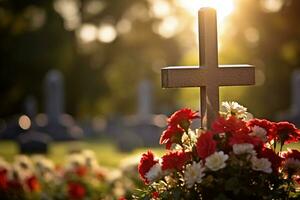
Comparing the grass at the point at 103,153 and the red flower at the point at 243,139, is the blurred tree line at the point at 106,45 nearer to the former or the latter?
the grass at the point at 103,153

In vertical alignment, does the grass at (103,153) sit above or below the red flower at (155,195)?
below

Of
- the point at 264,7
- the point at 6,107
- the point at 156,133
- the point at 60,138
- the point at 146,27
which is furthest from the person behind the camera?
the point at 146,27

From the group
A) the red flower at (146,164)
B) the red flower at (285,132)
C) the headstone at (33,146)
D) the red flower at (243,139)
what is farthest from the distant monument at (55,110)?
the red flower at (243,139)

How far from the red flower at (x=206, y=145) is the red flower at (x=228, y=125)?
0.06m

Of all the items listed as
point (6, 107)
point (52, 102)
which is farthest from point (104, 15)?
point (52, 102)

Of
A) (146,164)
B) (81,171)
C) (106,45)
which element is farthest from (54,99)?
(146,164)

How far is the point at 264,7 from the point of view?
36344 millimetres

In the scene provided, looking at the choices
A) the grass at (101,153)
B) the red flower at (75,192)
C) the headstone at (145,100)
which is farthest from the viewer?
the headstone at (145,100)

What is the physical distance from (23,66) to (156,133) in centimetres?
1600

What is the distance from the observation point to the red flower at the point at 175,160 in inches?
148

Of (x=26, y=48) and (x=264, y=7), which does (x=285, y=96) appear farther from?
(x=26, y=48)

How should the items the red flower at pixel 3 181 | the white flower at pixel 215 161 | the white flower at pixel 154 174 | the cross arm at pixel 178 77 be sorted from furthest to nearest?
the red flower at pixel 3 181 → the cross arm at pixel 178 77 → the white flower at pixel 154 174 → the white flower at pixel 215 161

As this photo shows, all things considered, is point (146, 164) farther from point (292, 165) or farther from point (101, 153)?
point (101, 153)

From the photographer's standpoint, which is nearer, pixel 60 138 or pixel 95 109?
pixel 60 138
